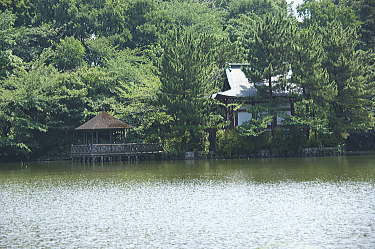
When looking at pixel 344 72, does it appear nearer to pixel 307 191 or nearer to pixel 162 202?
pixel 307 191

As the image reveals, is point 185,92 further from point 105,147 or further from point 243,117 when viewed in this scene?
point 105,147

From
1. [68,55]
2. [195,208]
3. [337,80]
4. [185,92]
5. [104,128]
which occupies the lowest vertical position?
[195,208]

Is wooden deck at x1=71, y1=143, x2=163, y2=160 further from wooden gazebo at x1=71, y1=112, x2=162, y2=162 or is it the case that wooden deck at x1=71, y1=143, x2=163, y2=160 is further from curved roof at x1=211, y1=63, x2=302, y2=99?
curved roof at x1=211, y1=63, x2=302, y2=99

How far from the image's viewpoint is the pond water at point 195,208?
Result: 14617mm

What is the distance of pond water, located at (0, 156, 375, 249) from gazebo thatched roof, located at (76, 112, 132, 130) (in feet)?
28.1

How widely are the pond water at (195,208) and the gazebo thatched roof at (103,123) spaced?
8552mm

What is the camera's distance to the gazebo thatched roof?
131ft

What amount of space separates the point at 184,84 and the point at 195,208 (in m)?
20.1

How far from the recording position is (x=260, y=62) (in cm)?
3872

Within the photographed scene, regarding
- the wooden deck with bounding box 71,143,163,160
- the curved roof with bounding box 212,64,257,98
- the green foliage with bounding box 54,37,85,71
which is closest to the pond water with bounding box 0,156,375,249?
the wooden deck with bounding box 71,143,163,160

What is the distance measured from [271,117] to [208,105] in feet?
13.0

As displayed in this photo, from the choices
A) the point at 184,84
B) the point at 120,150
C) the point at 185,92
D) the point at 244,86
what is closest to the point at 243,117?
the point at 244,86

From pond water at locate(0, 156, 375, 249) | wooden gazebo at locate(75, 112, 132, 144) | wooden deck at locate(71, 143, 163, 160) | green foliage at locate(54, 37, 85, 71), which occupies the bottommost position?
pond water at locate(0, 156, 375, 249)

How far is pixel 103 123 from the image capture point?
131 ft
